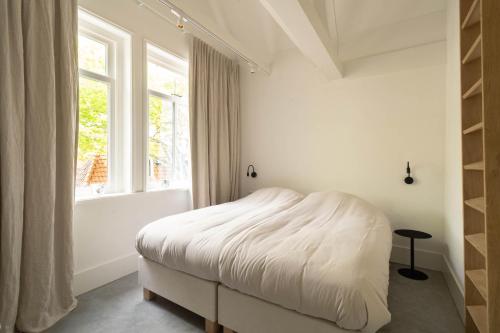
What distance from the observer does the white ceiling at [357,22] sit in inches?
103

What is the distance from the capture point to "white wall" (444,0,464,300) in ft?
6.11

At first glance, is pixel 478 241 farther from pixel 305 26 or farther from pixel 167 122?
pixel 167 122

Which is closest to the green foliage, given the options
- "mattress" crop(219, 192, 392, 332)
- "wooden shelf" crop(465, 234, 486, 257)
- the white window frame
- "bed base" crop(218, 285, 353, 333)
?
the white window frame

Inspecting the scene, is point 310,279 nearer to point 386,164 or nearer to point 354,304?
point 354,304

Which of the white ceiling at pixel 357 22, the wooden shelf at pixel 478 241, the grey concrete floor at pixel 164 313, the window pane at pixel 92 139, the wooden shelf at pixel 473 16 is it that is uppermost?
the white ceiling at pixel 357 22

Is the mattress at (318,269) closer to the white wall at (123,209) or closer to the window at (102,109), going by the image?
the white wall at (123,209)

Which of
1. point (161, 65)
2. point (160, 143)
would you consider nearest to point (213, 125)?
point (160, 143)

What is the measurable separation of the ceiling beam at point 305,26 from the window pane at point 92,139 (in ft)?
6.07

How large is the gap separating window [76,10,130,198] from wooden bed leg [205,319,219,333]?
165 centimetres

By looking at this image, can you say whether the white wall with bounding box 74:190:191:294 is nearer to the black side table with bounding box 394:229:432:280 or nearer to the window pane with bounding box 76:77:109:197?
the window pane with bounding box 76:77:109:197

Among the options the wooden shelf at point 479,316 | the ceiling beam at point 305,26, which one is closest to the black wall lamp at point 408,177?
the ceiling beam at point 305,26

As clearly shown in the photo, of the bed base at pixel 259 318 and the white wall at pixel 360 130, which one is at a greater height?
the white wall at pixel 360 130

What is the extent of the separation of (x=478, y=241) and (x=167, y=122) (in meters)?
3.15

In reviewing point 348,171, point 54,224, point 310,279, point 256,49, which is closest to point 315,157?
point 348,171
